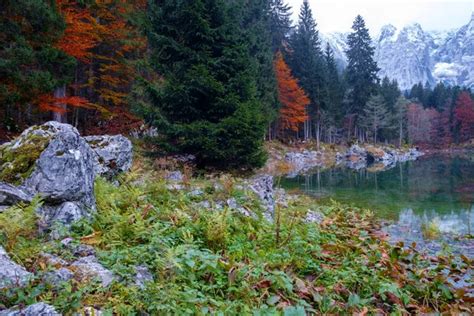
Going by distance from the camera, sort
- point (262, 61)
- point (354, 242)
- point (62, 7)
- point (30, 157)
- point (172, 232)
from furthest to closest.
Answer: point (262, 61) < point (62, 7) < point (354, 242) < point (30, 157) < point (172, 232)

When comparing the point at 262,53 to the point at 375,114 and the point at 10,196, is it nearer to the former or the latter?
the point at 375,114

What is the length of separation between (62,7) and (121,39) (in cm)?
341

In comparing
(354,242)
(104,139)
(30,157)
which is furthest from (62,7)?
(354,242)

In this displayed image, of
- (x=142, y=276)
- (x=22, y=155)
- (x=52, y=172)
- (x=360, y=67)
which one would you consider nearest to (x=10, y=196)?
(x=52, y=172)

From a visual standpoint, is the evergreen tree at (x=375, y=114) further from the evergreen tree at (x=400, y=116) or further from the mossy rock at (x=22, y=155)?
the mossy rock at (x=22, y=155)

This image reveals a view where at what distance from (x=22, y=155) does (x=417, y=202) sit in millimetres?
15948

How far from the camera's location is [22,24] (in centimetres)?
1424

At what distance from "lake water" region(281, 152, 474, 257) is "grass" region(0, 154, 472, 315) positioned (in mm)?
1833

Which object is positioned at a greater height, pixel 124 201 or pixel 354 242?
pixel 124 201

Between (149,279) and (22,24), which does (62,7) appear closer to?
(22,24)

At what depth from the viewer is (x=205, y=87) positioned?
12062 mm

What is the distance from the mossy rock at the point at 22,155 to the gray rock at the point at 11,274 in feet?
6.99

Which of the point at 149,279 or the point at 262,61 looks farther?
the point at 262,61

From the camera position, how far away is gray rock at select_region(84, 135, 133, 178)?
791 cm
